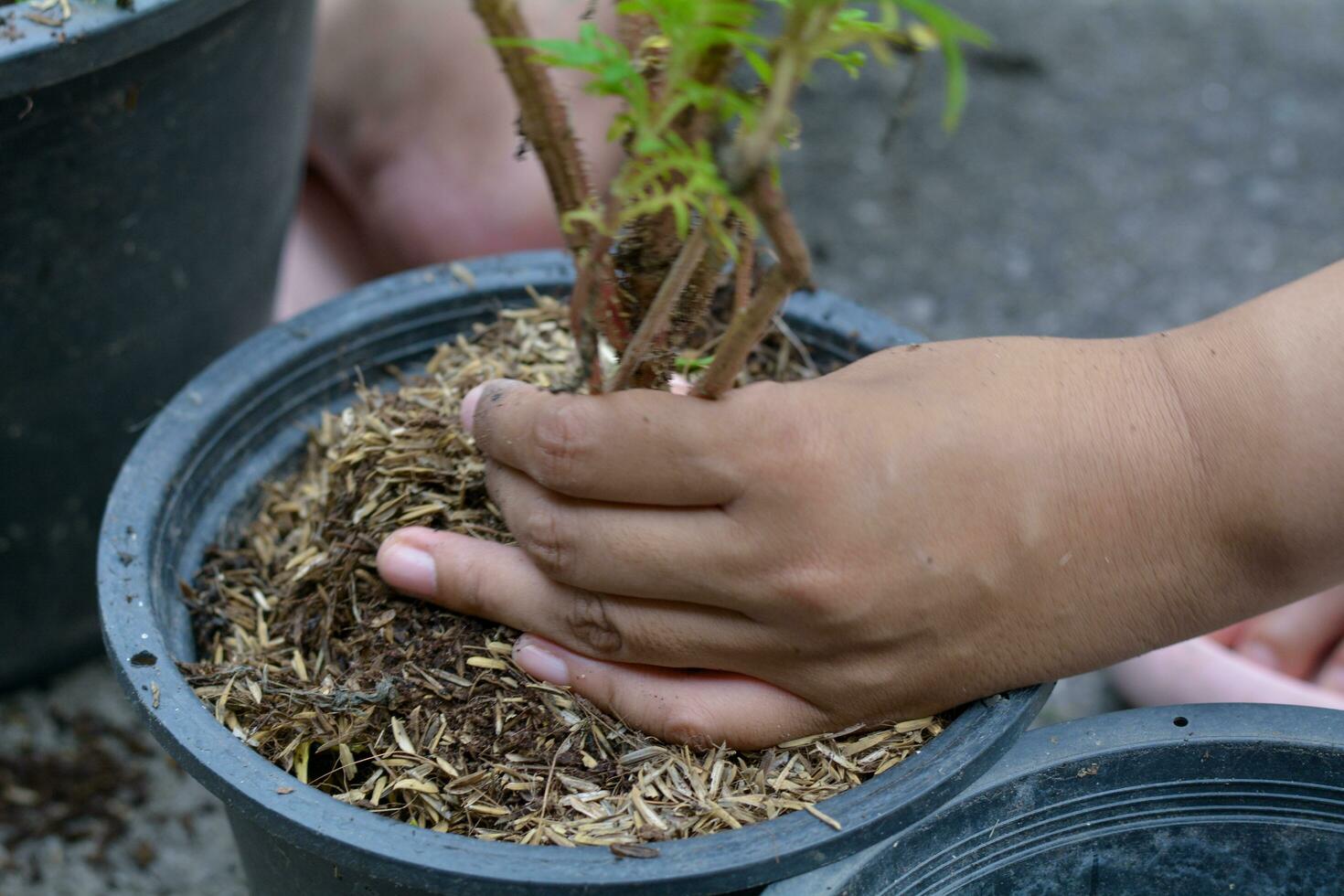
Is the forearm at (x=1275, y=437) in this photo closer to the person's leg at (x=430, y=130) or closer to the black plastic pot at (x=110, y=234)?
the black plastic pot at (x=110, y=234)

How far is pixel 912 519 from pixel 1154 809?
0.34m

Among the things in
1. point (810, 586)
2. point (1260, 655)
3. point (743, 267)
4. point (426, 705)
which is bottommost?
point (1260, 655)

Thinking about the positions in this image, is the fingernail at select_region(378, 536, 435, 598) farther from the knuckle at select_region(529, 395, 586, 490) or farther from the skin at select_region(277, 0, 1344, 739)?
the knuckle at select_region(529, 395, 586, 490)

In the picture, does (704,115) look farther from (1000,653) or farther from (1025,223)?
(1025,223)

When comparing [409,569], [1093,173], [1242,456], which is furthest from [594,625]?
[1093,173]

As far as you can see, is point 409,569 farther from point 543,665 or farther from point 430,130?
point 430,130

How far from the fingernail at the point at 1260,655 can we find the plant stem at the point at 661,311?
110 cm

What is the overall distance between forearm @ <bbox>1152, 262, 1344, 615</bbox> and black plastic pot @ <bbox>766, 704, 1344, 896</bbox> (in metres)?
0.12

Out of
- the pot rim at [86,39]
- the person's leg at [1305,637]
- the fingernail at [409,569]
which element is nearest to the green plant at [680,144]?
the fingernail at [409,569]

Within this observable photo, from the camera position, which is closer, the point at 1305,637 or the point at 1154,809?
the point at 1154,809

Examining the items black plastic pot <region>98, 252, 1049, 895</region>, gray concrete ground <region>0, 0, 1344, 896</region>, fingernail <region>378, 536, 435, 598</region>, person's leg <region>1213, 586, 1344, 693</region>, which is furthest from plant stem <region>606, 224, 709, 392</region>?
gray concrete ground <region>0, 0, 1344, 896</region>

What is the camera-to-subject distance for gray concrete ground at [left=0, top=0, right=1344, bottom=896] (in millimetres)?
2559

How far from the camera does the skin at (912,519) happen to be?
91cm

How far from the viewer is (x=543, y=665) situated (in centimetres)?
103
